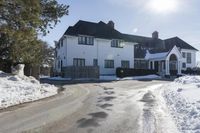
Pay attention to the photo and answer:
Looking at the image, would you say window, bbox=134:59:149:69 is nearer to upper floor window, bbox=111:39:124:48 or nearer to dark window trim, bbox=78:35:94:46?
upper floor window, bbox=111:39:124:48

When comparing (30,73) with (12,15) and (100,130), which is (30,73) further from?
(100,130)

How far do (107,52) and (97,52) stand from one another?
2025 millimetres

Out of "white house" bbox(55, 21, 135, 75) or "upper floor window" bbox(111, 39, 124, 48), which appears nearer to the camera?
"white house" bbox(55, 21, 135, 75)

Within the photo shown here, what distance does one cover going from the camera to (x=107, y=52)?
161 feet

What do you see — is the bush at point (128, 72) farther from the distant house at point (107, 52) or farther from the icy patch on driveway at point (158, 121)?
the icy patch on driveway at point (158, 121)

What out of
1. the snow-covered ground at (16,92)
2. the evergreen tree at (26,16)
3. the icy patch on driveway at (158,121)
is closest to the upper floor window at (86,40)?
the snow-covered ground at (16,92)

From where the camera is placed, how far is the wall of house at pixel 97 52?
148ft

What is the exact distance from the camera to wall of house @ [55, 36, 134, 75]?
1781 inches

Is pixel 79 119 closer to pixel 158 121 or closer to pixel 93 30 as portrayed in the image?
pixel 158 121

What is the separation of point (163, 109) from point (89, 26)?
1466 inches


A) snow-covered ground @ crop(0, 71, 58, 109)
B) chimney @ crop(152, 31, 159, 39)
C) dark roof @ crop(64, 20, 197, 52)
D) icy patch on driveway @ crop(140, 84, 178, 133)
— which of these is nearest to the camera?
icy patch on driveway @ crop(140, 84, 178, 133)

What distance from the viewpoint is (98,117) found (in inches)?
435

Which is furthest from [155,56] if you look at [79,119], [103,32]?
[79,119]

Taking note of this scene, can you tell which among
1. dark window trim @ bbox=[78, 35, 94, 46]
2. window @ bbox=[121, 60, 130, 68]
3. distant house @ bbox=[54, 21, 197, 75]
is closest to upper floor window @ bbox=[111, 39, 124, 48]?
distant house @ bbox=[54, 21, 197, 75]
